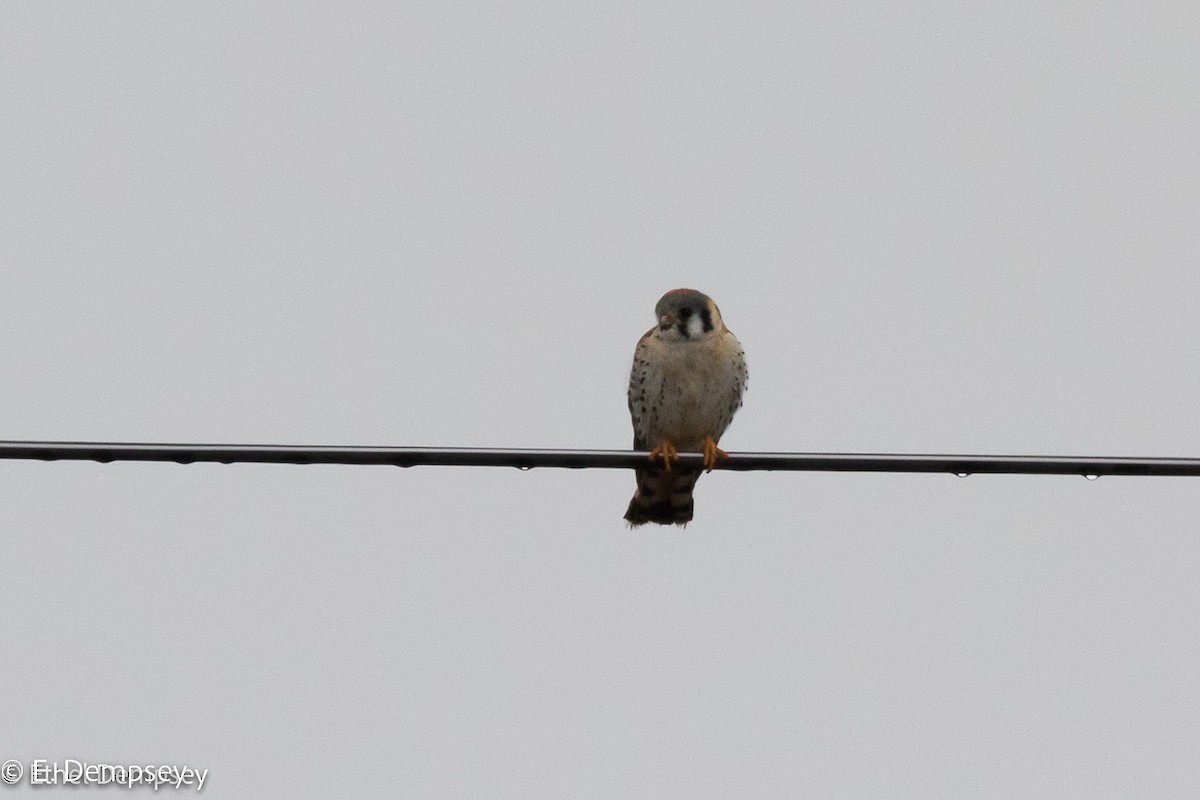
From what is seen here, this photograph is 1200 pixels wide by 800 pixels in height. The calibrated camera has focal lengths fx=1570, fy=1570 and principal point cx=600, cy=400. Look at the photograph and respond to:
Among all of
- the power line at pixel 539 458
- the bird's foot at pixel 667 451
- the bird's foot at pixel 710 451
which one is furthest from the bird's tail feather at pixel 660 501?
the power line at pixel 539 458

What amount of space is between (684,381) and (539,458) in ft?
11.6

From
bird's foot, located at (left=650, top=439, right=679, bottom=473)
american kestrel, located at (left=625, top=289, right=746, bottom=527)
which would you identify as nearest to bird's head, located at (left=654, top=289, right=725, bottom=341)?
american kestrel, located at (left=625, top=289, right=746, bottom=527)

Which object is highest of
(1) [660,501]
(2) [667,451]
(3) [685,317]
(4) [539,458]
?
(3) [685,317]

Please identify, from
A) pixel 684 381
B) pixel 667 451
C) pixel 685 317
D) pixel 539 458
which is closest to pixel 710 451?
pixel 667 451

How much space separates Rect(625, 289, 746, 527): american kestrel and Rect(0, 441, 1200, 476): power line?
10.4 ft

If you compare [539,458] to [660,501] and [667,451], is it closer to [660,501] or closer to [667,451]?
[667,451]

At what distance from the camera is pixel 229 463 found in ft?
17.5

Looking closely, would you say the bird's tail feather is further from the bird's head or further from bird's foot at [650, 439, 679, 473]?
the bird's head

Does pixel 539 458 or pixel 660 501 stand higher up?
pixel 539 458

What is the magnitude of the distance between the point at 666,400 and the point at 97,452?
4.15 metres

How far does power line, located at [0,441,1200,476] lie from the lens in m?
5.30

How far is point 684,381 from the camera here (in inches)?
350

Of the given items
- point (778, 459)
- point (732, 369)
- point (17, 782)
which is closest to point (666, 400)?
point (732, 369)

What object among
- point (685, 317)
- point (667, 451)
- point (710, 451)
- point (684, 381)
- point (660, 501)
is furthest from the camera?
point (660, 501)
